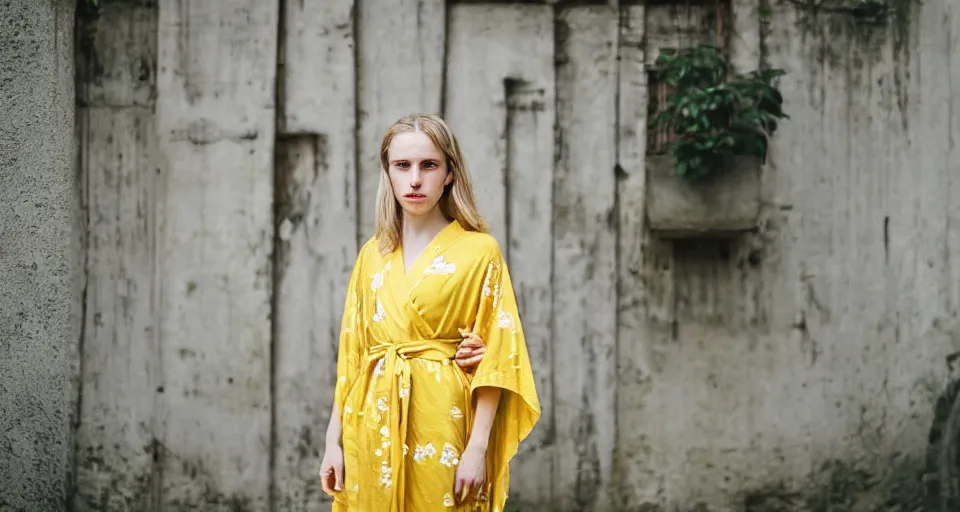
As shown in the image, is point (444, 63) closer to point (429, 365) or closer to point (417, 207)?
point (417, 207)

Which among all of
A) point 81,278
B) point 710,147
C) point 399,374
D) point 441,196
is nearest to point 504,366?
point 399,374

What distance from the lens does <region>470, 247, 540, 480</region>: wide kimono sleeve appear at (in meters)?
2.69

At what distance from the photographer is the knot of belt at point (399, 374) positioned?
266cm

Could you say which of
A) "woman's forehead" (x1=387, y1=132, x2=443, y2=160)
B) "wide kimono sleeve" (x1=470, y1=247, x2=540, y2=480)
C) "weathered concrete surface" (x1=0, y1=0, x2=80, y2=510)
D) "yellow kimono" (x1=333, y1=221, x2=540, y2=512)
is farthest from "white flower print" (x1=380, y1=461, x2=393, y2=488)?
"weathered concrete surface" (x1=0, y1=0, x2=80, y2=510)

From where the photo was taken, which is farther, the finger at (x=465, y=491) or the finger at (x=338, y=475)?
the finger at (x=338, y=475)

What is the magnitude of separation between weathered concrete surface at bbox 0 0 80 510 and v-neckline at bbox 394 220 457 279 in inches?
70.4

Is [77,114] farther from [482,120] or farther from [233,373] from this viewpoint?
[482,120]

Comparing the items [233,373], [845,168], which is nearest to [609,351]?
[845,168]

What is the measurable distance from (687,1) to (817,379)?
59.6 inches

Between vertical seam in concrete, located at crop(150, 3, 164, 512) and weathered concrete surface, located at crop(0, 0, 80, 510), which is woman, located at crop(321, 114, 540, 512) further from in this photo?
weathered concrete surface, located at crop(0, 0, 80, 510)

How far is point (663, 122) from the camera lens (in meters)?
3.86

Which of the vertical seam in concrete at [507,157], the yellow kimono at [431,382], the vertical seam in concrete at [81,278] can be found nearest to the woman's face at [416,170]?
the yellow kimono at [431,382]

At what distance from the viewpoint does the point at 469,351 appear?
8.98ft

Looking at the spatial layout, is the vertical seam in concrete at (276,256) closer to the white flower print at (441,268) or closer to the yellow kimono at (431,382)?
the yellow kimono at (431,382)
